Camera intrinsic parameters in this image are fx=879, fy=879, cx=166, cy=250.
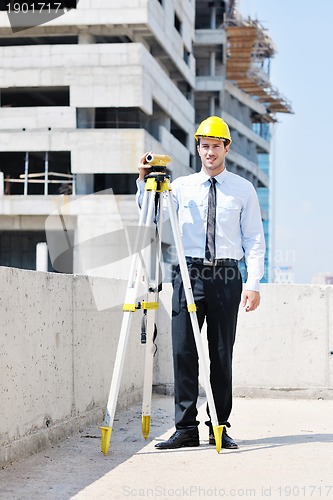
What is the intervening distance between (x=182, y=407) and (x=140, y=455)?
0.49 metres

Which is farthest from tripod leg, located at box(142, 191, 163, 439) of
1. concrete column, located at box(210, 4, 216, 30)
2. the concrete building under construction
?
concrete column, located at box(210, 4, 216, 30)

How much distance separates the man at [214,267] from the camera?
5.86m

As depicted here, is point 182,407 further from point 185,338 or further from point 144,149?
point 144,149

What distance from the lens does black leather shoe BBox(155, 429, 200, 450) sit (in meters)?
5.78

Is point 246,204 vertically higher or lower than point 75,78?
lower

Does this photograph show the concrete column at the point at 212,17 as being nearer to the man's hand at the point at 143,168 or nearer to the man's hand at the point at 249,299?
the man's hand at the point at 143,168

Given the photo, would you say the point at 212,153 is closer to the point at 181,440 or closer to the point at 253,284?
the point at 253,284

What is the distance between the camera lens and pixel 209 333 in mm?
5965

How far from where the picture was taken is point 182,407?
19.3ft

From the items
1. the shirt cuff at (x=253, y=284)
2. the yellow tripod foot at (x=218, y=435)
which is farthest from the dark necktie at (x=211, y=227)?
the yellow tripod foot at (x=218, y=435)

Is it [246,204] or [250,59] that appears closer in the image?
[246,204]

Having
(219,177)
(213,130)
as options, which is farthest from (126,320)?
(213,130)

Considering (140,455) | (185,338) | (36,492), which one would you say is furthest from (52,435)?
(36,492)

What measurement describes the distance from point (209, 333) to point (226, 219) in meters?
0.78
